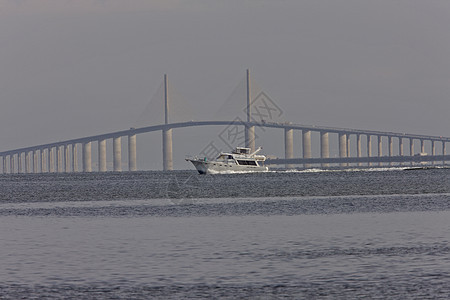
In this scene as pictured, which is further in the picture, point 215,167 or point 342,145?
point 342,145

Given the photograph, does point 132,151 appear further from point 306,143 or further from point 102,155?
point 306,143

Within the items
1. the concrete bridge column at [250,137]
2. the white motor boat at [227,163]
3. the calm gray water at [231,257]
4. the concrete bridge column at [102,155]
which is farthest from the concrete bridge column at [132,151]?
the calm gray water at [231,257]

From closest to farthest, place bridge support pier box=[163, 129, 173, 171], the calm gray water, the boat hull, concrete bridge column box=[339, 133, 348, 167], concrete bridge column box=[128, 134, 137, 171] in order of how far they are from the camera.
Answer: the calm gray water → the boat hull → bridge support pier box=[163, 129, 173, 171] → concrete bridge column box=[128, 134, 137, 171] → concrete bridge column box=[339, 133, 348, 167]

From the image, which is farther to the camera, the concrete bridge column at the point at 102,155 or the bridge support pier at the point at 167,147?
the concrete bridge column at the point at 102,155

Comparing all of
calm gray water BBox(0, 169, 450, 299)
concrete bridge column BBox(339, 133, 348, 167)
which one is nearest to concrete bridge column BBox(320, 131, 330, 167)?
concrete bridge column BBox(339, 133, 348, 167)

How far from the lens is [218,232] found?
28438 millimetres

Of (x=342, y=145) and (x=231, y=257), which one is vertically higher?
(x=342, y=145)

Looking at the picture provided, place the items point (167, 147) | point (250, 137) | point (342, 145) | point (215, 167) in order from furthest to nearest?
point (342, 145) → point (167, 147) → point (250, 137) → point (215, 167)

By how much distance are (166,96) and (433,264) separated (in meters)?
160

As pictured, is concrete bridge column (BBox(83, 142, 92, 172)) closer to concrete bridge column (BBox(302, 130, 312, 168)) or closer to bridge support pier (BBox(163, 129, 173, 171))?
bridge support pier (BBox(163, 129, 173, 171))

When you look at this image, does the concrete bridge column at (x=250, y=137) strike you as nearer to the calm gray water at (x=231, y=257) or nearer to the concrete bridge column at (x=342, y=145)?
the concrete bridge column at (x=342, y=145)

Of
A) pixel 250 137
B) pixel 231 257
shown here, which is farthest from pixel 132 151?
pixel 231 257

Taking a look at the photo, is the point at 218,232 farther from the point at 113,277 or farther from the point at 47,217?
the point at 47,217

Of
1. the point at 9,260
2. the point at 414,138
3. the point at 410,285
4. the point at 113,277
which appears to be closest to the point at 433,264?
the point at 410,285
